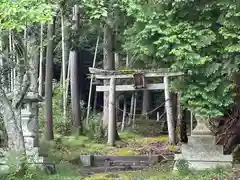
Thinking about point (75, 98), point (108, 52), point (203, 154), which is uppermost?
point (108, 52)

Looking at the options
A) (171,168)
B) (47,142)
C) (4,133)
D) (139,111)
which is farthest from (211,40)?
(139,111)

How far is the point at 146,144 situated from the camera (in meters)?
15.3

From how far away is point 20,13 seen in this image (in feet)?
22.9

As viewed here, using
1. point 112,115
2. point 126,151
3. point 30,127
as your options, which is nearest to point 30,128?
point 30,127

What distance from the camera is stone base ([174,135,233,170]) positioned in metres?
9.03

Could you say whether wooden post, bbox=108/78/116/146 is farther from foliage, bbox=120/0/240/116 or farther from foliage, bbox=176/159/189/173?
foliage, bbox=120/0/240/116

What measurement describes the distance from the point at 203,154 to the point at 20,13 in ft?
15.3

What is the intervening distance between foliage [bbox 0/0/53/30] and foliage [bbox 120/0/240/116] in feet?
7.02

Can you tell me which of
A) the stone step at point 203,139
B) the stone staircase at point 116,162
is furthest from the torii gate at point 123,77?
the stone step at point 203,139

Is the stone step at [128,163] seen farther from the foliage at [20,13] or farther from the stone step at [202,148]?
the foliage at [20,13]

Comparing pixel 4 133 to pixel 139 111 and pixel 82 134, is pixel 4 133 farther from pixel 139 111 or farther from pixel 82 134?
pixel 139 111

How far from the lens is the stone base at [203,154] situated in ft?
29.6

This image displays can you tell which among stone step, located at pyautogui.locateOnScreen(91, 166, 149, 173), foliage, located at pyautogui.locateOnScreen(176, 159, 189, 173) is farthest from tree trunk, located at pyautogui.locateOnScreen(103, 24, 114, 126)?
foliage, located at pyautogui.locateOnScreen(176, 159, 189, 173)

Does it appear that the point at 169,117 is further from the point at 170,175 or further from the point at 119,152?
the point at 170,175
